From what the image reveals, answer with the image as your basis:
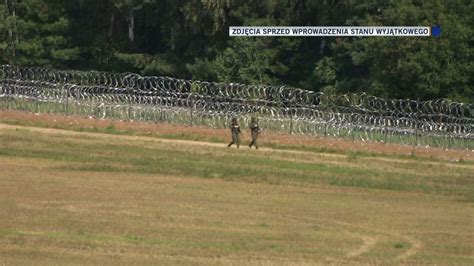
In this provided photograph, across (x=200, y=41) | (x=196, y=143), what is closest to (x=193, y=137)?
(x=196, y=143)

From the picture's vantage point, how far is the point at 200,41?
2657 inches

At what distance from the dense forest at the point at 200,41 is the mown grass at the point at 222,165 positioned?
20011mm

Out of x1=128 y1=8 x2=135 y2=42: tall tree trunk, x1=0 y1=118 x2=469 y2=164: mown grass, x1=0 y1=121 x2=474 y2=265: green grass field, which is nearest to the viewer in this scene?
x1=0 y1=121 x2=474 y2=265: green grass field

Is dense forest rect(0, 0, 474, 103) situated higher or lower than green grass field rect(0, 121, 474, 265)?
higher

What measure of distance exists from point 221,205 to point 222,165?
8.82 metres

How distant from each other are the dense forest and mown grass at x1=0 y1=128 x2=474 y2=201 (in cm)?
2001

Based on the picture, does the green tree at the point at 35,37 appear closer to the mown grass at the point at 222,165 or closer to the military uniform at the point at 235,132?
the mown grass at the point at 222,165

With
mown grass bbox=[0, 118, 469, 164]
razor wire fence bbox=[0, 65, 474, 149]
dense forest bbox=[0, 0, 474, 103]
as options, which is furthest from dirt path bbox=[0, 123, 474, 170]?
dense forest bbox=[0, 0, 474, 103]

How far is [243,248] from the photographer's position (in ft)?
63.9


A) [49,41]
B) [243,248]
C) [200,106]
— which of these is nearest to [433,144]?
[200,106]

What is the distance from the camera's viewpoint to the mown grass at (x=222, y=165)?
31719 mm

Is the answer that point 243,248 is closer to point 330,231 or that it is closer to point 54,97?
point 330,231

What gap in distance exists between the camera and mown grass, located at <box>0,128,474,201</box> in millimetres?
31719

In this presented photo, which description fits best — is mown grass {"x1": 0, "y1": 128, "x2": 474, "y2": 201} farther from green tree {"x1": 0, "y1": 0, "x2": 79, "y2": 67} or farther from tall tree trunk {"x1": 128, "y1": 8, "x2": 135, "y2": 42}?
tall tree trunk {"x1": 128, "y1": 8, "x2": 135, "y2": 42}
